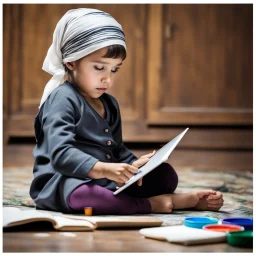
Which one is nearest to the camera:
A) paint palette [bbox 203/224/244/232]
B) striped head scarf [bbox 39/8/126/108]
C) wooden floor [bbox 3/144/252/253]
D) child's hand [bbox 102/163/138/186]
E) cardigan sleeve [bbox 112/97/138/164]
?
wooden floor [bbox 3/144/252/253]

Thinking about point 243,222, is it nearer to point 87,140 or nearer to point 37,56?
point 87,140

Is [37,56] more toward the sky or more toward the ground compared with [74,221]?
more toward the sky

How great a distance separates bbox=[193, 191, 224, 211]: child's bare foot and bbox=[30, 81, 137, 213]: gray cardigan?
0.64 feet

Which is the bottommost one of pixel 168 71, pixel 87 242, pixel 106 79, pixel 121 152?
pixel 87 242

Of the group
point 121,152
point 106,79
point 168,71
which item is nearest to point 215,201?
point 121,152

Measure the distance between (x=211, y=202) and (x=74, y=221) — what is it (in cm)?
35

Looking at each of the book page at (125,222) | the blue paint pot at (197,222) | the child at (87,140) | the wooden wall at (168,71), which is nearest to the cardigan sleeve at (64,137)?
the child at (87,140)

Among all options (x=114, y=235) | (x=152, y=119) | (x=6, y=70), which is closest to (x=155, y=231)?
(x=114, y=235)

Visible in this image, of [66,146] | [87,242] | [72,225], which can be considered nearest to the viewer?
[87,242]

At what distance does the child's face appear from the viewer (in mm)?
1222

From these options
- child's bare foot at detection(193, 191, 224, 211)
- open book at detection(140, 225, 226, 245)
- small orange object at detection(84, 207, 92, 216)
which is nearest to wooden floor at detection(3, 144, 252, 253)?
open book at detection(140, 225, 226, 245)

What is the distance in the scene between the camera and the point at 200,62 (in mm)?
2660

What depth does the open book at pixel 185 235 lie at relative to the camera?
89 centimetres

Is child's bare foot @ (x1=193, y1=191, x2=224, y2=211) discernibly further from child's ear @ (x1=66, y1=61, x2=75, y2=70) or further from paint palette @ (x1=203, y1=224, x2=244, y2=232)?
child's ear @ (x1=66, y1=61, x2=75, y2=70)
